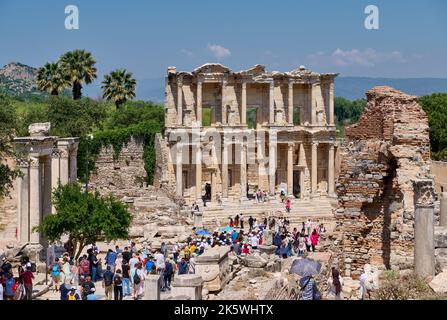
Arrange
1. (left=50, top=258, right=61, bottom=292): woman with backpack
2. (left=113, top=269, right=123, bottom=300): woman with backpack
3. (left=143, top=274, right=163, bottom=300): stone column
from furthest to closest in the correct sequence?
(left=50, top=258, right=61, bottom=292): woman with backpack < (left=113, top=269, right=123, bottom=300): woman with backpack < (left=143, top=274, right=163, bottom=300): stone column

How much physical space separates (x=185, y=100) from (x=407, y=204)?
1355 inches

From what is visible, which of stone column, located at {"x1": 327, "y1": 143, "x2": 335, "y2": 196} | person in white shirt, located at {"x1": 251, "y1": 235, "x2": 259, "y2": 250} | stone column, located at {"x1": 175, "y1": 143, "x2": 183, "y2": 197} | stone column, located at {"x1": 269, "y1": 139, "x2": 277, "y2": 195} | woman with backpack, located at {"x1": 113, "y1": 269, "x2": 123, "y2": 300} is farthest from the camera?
stone column, located at {"x1": 327, "y1": 143, "x2": 335, "y2": 196}

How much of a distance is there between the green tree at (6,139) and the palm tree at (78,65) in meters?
32.0

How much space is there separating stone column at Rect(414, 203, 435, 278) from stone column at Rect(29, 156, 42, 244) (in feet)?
47.4

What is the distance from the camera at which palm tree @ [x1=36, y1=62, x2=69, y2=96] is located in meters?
59.4

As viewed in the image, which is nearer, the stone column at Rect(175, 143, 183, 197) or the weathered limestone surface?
the weathered limestone surface

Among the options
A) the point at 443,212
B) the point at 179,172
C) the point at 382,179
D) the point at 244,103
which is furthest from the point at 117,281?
the point at 244,103

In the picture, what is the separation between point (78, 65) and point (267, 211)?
23.9 m

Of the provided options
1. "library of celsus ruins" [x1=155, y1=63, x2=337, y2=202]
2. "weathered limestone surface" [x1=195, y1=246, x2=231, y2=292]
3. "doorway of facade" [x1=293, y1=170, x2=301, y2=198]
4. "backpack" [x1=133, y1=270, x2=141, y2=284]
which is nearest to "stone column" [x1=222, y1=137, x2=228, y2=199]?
"library of celsus ruins" [x1=155, y1=63, x2=337, y2=202]

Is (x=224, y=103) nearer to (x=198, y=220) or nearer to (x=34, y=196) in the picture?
(x=198, y=220)

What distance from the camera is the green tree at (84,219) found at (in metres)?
23.1

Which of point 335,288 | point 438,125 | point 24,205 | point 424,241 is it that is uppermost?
point 438,125

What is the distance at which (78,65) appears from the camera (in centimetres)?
5947

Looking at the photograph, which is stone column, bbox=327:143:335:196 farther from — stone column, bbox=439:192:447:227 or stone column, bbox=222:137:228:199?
stone column, bbox=439:192:447:227
